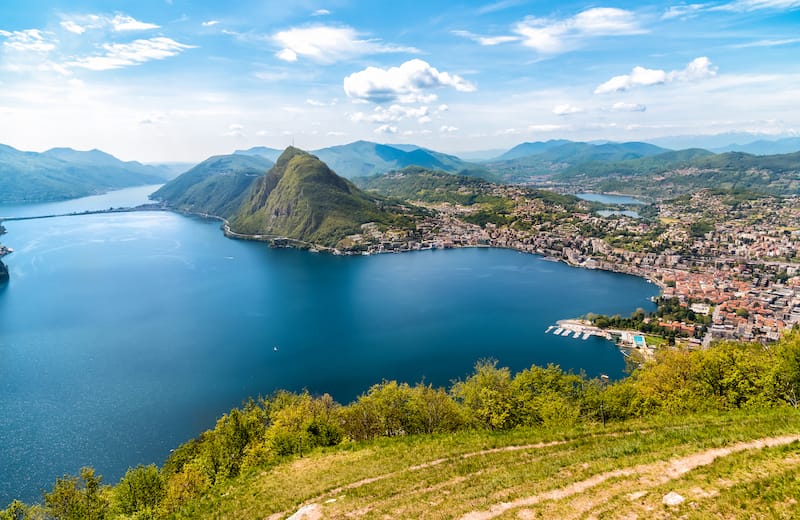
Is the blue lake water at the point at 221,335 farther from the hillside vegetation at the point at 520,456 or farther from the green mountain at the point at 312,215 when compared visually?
the green mountain at the point at 312,215

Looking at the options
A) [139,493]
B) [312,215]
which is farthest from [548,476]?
[312,215]

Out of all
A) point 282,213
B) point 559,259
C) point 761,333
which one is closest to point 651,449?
point 761,333

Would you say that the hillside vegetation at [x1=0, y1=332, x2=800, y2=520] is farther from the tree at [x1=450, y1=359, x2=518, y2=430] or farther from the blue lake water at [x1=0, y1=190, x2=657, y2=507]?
the blue lake water at [x1=0, y1=190, x2=657, y2=507]

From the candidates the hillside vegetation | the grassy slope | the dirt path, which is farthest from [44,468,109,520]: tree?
the dirt path

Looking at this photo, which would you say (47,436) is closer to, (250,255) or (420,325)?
(420,325)

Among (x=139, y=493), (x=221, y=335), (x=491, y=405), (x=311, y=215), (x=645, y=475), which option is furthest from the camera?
(x=311, y=215)

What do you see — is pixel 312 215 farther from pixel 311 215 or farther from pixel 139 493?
pixel 139 493
